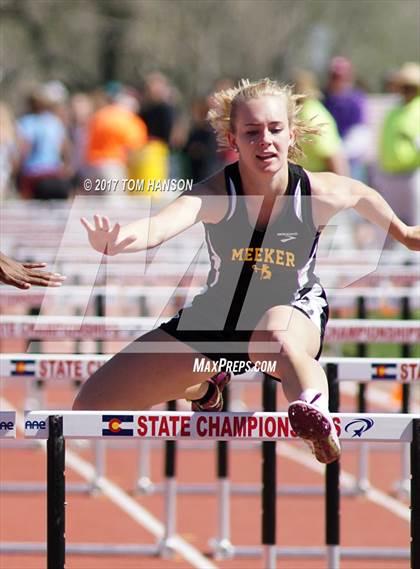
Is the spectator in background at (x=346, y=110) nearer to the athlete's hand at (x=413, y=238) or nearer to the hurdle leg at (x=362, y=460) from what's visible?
the hurdle leg at (x=362, y=460)

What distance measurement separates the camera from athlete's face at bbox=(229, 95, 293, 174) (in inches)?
193

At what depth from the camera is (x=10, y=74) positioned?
3884 cm

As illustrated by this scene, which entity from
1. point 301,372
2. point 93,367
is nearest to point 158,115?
point 93,367

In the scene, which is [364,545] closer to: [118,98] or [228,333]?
[228,333]

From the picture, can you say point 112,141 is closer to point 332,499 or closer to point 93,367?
point 93,367

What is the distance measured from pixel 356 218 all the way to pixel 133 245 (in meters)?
9.03

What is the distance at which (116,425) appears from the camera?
15.2ft

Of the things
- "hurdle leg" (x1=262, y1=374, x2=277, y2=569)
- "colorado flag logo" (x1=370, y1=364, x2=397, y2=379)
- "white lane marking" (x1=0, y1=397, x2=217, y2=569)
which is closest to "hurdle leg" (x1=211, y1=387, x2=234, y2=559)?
"white lane marking" (x1=0, y1=397, x2=217, y2=569)

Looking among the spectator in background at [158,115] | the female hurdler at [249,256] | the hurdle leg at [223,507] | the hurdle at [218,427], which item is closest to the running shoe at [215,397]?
the female hurdler at [249,256]

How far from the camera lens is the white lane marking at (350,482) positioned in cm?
807

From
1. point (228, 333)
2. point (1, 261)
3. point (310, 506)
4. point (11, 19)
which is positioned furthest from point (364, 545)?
point (11, 19)

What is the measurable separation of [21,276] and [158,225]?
519 millimetres

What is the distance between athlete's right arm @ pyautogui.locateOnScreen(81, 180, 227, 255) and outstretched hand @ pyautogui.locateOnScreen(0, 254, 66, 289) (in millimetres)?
365

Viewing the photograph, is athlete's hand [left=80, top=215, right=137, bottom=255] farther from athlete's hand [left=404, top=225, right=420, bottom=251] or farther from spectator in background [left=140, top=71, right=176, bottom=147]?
spectator in background [left=140, top=71, right=176, bottom=147]
